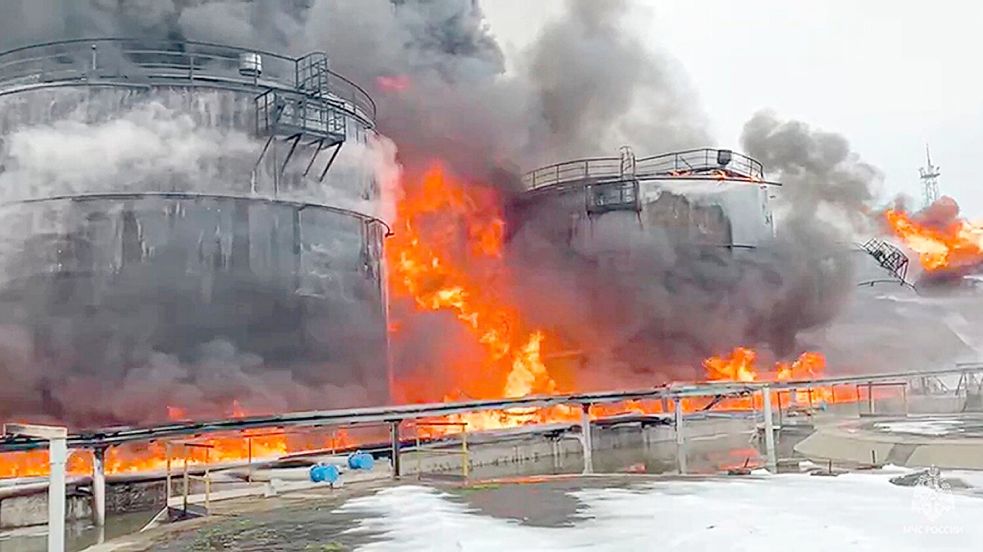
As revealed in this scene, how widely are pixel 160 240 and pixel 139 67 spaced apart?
392cm

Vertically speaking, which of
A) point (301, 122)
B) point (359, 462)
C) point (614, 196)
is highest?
point (614, 196)

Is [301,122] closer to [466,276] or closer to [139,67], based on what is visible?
[139,67]

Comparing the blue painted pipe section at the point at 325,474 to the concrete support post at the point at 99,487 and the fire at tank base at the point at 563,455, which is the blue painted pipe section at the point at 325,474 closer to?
the fire at tank base at the point at 563,455

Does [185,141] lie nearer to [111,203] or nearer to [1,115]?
[111,203]

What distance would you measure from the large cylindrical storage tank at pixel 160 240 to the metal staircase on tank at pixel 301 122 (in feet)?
0.11

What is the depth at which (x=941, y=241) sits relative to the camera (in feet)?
144

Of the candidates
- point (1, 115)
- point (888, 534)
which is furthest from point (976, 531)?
point (1, 115)

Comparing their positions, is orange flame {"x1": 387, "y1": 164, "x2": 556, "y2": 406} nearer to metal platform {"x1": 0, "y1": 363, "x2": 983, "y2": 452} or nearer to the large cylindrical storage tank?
the large cylindrical storage tank

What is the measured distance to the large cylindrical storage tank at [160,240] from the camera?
16.5 metres

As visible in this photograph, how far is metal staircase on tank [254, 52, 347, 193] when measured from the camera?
58.4 feet

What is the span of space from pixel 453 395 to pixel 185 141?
41.3 feet

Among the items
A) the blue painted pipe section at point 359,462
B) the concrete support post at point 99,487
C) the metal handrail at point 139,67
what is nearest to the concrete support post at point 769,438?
the blue painted pipe section at point 359,462

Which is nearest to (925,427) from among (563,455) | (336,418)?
(563,455)

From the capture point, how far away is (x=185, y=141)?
17.0 m
